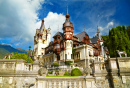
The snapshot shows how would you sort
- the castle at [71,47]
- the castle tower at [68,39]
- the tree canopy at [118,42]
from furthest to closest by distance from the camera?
1. the castle tower at [68,39]
2. the castle at [71,47]
3. the tree canopy at [118,42]

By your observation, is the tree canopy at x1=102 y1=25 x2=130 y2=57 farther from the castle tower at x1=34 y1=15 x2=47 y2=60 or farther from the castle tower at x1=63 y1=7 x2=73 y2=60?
the castle tower at x1=34 y1=15 x2=47 y2=60

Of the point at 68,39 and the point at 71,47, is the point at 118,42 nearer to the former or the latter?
the point at 71,47

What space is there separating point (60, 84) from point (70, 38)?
3890cm

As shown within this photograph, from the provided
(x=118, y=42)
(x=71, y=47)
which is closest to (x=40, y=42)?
(x=71, y=47)

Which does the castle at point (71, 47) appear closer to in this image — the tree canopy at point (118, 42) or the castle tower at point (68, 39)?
the castle tower at point (68, 39)

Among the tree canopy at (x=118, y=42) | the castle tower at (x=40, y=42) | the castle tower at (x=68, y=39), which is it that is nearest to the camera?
the tree canopy at (x=118, y=42)

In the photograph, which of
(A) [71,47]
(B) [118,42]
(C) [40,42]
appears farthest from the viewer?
(C) [40,42]

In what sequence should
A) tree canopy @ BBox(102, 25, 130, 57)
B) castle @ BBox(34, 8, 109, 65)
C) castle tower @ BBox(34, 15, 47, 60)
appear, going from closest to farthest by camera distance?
1. tree canopy @ BBox(102, 25, 130, 57)
2. castle @ BBox(34, 8, 109, 65)
3. castle tower @ BBox(34, 15, 47, 60)

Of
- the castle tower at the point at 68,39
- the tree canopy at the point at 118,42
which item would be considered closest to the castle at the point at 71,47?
the castle tower at the point at 68,39

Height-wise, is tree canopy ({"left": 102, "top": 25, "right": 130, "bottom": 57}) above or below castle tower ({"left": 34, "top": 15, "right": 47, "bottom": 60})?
below

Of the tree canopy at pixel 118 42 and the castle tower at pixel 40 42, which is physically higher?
the castle tower at pixel 40 42

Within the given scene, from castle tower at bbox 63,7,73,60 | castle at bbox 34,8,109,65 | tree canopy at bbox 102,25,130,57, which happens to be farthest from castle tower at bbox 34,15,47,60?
tree canopy at bbox 102,25,130,57

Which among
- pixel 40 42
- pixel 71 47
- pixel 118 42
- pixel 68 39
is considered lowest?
pixel 118 42

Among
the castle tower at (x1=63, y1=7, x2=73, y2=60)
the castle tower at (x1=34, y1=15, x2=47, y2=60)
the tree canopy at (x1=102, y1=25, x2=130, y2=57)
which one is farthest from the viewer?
the castle tower at (x1=34, y1=15, x2=47, y2=60)
